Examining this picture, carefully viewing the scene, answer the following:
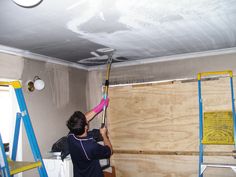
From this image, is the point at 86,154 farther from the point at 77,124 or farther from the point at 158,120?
the point at 158,120

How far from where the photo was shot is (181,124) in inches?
123

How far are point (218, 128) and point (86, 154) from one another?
1460 millimetres

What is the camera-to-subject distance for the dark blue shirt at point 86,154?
2045 mm

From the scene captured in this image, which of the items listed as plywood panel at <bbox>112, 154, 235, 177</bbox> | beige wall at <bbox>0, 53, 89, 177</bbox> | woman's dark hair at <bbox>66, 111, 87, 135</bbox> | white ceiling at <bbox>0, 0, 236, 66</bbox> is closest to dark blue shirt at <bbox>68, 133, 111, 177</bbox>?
woman's dark hair at <bbox>66, 111, 87, 135</bbox>

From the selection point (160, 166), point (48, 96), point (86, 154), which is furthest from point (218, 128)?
point (48, 96)

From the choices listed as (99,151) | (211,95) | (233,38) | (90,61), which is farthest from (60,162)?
(233,38)

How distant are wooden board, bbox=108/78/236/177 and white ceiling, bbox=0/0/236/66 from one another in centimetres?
58

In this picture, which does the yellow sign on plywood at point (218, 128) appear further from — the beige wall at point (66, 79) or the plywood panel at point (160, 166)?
the beige wall at point (66, 79)

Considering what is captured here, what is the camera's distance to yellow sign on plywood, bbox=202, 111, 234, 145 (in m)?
2.55

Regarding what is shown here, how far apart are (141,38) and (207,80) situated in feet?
3.85

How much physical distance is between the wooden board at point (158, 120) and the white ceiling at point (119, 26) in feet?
1.92

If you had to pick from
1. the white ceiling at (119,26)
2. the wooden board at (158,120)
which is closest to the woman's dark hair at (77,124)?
the white ceiling at (119,26)

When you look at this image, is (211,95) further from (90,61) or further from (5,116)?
(5,116)

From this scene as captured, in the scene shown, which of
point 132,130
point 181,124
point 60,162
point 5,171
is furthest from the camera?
point 132,130
